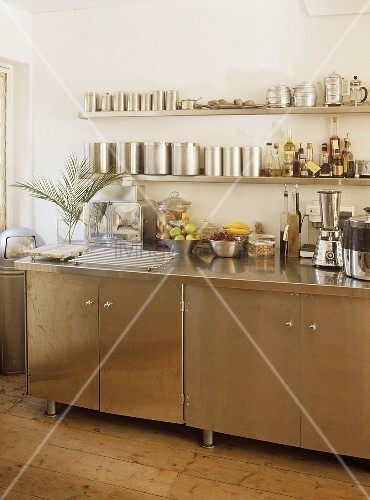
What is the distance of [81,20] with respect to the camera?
161 inches

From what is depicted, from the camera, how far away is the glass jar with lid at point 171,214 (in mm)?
3658

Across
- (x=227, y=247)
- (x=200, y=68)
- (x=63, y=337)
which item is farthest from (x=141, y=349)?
(x=200, y=68)

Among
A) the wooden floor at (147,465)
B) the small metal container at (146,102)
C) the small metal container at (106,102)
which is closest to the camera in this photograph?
the wooden floor at (147,465)

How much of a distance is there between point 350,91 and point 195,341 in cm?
173

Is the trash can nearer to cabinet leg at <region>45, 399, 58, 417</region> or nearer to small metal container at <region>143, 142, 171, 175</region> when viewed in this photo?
cabinet leg at <region>45, 399, 58, 417</region>

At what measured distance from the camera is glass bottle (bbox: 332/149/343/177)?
347cm

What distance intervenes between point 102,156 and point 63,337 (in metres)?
1.32

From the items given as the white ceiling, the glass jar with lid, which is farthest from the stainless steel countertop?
the white ceiling

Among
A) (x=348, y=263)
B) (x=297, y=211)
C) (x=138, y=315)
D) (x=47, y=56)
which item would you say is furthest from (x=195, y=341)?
(x=47, y=56)

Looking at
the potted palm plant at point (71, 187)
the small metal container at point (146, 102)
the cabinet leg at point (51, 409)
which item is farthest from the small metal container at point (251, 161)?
the cabinet leg at point (51, 409)

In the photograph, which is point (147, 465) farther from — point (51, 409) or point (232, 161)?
point (232, 161)

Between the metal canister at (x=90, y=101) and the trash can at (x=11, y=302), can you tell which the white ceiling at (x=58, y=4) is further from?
the trash can at (x=11, y=302)

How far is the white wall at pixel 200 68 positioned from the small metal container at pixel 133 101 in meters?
0.13

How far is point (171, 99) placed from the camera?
3.77 metres
